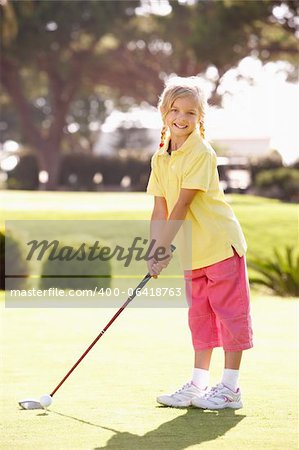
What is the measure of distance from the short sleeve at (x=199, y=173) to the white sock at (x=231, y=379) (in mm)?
917

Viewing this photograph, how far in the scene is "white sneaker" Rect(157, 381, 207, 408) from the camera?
4.91 m

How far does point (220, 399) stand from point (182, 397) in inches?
7.7

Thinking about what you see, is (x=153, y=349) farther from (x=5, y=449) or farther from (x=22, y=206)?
(x=22, y=206)

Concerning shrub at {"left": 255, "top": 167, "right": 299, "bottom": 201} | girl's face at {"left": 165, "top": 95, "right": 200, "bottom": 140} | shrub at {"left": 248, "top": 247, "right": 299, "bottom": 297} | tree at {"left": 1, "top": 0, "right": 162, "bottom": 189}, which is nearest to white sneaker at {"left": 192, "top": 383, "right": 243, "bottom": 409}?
girl's face at {"left": 165, "top": 95, "right": 200, "bottom": 140}

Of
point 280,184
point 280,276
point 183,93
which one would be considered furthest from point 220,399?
point 280,184

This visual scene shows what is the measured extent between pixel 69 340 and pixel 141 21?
43.5 m

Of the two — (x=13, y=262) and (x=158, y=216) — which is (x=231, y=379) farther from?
(x=13, y=262)

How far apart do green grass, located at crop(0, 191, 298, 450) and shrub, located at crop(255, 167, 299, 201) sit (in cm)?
2549

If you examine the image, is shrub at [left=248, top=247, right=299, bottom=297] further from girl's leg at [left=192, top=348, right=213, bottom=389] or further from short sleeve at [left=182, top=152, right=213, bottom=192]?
short sleeve at [left=182, top=152, right=213, bottom=192]

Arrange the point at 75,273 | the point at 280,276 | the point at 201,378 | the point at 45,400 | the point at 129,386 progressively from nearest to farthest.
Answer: the point at 45,400
the point at 201,378
the point at 129,386
the point at 75,273
the point at 280,276

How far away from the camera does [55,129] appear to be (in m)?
52.6

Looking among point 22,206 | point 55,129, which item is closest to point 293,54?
point 55,129

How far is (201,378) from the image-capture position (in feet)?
16.9

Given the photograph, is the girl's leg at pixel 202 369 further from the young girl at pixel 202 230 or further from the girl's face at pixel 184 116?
the girl's face at pixel 184 116
